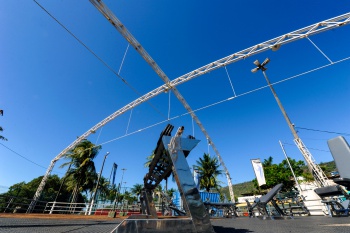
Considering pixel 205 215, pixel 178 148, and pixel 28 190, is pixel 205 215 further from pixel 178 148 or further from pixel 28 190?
pixel 28 190

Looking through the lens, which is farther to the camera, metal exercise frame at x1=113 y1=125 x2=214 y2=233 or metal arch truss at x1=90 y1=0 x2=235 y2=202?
metal arch truss at x1=90 y1=0 x2=235 y2=202

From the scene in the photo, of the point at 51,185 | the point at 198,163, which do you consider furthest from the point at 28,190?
the point at 198,163

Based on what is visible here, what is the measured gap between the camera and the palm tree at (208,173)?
94.7 feet

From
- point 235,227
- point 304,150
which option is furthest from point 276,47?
point 235,227

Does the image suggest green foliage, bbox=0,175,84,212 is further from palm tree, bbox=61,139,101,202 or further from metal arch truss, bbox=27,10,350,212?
metal arch truss, bbox=27,10,350,212

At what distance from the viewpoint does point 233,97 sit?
10.1m

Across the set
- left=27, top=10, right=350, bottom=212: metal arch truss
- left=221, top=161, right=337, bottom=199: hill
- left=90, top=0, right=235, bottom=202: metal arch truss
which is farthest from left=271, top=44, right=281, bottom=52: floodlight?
left=221, top=161, right=337, bottom=199: hill

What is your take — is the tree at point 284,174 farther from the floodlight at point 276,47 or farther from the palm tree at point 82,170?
the palm tree at point 82,170

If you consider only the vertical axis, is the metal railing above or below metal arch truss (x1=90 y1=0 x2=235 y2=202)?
below

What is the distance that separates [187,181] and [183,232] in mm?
436

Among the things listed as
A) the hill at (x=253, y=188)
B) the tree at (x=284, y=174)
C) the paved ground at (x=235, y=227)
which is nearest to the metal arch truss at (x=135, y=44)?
the paved ground at (x=235, y=227)

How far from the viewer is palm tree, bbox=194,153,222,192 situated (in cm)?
2886

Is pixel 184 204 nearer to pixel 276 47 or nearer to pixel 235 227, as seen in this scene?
pixel 235 227

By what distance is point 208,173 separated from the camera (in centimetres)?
2953
